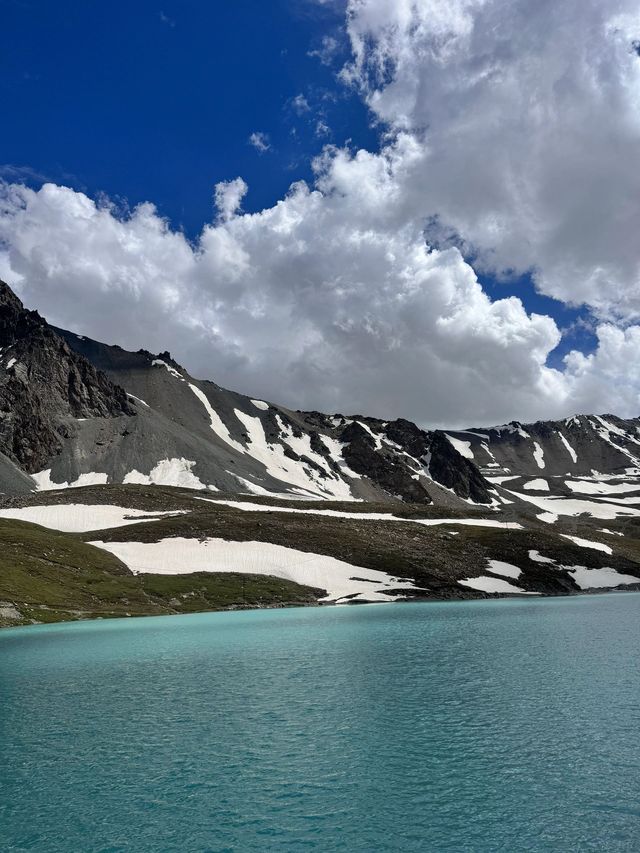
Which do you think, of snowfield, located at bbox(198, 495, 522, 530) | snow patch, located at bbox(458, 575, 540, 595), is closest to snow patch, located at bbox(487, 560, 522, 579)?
snow patch, located at bbox(458, 575, 540, 595)

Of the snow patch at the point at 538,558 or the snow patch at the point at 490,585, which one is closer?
the snow patch at the point at 490,585

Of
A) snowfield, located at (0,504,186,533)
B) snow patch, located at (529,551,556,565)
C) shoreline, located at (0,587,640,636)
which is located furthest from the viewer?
snowfield, located at (0,504,186,533)

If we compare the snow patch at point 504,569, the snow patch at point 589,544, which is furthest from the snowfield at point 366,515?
the snow patch at point 504,569

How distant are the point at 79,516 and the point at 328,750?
12428cm

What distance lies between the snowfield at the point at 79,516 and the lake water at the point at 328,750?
8848cm

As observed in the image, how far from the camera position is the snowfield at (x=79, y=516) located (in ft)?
422

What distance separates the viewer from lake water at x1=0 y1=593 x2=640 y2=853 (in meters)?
15.7

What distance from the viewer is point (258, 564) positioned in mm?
108562

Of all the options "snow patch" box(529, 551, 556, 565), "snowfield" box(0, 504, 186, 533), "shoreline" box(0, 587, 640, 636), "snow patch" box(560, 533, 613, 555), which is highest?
"snowfield" box(0, 504, 186, 533)

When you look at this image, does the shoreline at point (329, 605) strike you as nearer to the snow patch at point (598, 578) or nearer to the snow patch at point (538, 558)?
the snow patch at point (598, 578)

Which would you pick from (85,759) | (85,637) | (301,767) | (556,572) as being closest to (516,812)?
(301,767)

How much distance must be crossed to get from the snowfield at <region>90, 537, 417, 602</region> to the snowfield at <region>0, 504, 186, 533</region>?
16.6 meters

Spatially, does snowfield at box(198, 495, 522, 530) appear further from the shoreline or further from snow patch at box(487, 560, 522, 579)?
the shoreline

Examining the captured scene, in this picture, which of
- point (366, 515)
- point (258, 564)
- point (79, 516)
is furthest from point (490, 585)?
point (79, 516)
